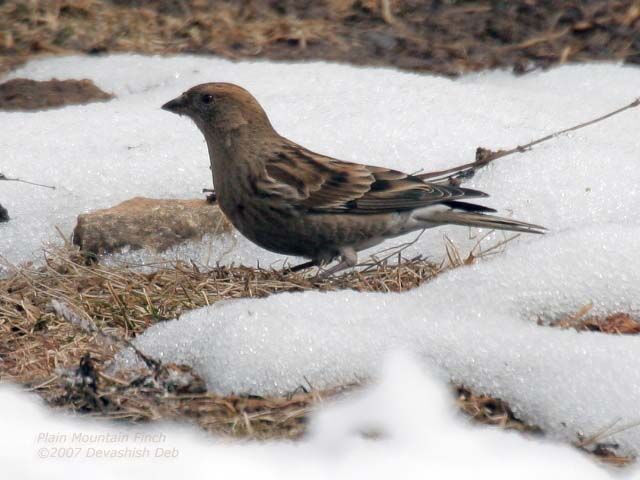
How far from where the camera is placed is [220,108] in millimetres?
6715

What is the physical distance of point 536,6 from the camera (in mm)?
10078

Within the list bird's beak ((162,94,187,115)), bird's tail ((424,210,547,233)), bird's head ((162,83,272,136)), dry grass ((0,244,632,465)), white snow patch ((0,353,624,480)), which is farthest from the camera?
bird's beak ((162,94,187,115))

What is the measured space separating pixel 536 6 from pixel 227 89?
4242mm

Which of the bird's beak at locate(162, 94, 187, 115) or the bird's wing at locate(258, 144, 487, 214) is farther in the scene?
the bird's beak at locate(162, 94, 187, 115)

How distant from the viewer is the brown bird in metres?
6.23

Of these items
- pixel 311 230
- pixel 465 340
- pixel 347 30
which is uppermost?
pixel 347 30

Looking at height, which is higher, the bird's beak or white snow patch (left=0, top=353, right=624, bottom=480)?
the bird's beak

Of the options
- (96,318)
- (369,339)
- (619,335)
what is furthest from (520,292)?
(96,318)

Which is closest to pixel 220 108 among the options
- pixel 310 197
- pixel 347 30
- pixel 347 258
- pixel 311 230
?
pixel 310 197

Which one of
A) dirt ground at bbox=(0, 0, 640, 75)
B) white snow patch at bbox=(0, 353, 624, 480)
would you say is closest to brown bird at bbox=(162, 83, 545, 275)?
white snow patch at bbox=(0, 353, 624, 480)

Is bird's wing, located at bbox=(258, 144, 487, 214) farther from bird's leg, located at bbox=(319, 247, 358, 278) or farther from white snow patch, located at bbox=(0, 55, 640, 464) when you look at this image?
white snow patch, located at bbox=(0, 55, 640, 464)

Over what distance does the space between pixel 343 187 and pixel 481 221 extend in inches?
30.4

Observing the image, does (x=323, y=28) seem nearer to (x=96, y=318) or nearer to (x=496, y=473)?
(x=96, y=318)

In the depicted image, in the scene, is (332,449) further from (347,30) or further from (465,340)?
(347,30)
